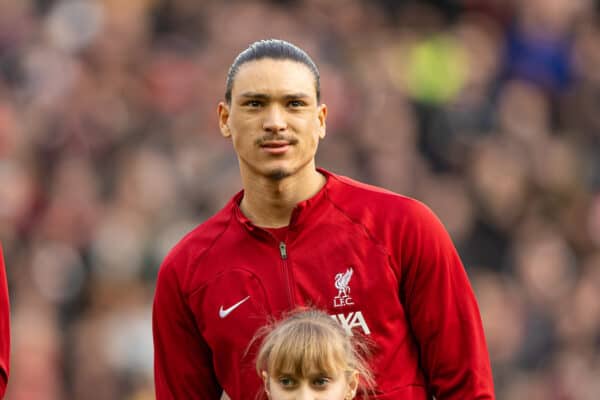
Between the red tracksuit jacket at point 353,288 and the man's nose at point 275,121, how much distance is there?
33 centimetres

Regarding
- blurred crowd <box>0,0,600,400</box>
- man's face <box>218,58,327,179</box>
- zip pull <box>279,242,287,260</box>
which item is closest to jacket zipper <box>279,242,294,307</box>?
zip pull <box>279,242,287,260</box>

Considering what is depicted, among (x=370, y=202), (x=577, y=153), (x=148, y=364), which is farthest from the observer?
(x=577, y=153)

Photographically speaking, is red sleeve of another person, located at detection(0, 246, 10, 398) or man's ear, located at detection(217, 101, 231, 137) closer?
red sleeve of another person, located at detection(0, 246, 10, 398)

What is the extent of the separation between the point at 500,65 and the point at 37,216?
4834 mm

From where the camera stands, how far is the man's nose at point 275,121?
5.76 metres

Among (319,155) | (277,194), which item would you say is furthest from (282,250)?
(319,155)

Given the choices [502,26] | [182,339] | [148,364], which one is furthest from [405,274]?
[502,26]

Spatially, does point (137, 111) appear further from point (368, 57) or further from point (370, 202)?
point (370, 202)

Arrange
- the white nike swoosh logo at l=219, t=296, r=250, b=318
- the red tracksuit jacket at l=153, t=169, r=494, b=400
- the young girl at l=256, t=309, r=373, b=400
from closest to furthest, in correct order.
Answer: the young girl at l=256, t=309, r=373, b=400 < the red tracksuit jacket at l=153, t=169, r=494, b=400 < the white nike swoosh logo at l=219, t=296, r=250, b=318

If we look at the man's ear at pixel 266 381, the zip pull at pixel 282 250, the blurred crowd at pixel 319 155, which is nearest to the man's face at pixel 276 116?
the zip pull at pixel 282 250

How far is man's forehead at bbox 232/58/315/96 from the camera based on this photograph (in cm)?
581

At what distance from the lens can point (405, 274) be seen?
5.83 m

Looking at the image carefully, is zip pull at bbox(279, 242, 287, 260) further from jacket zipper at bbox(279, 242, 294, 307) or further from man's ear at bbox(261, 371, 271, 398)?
man's ear at bbox(261, 371, 271, 398)

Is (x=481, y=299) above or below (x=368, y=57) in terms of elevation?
below
